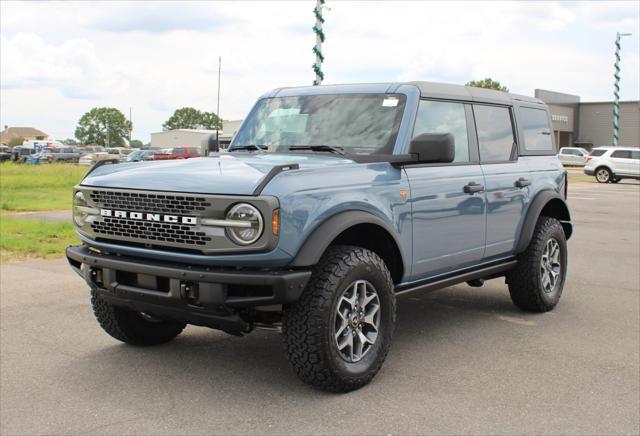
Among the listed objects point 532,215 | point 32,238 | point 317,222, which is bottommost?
point 32,238

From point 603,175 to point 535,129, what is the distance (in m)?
28.9

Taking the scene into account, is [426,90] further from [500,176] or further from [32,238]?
[32,238]

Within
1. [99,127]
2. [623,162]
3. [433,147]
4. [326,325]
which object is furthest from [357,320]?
[99,127]

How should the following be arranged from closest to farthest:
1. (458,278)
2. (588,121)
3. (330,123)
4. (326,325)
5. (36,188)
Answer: (326,325), (330,123), (458,278), (36,188), (588,121)

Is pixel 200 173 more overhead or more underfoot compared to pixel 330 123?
more underfoot

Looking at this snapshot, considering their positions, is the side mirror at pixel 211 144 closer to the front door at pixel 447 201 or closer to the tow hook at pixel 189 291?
the front door at pixel 447 201

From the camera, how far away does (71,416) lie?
12.8 feet

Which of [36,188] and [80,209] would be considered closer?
[80,209]

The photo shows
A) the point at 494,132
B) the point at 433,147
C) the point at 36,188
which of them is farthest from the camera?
the point at 36,188

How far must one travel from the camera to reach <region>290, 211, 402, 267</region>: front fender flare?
12.9ft

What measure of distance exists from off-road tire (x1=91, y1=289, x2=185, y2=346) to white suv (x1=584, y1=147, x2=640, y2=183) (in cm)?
3125

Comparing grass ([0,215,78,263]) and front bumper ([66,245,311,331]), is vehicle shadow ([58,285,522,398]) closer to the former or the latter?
front bumper ([66,245,311,331])

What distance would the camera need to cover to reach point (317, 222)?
4055mm

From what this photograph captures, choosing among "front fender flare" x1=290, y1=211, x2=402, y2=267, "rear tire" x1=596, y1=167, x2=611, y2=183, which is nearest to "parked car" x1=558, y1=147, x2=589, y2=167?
"rear tire" x1=596, y1=167, x2=611, y2=183
